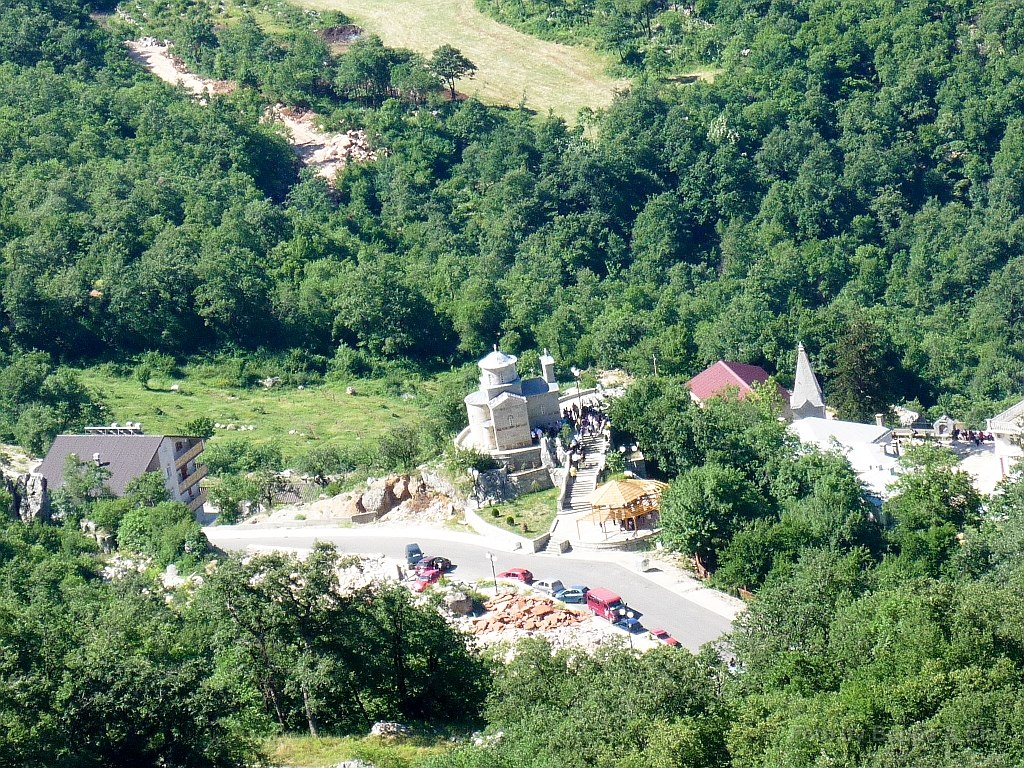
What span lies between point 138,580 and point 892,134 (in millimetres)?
73287

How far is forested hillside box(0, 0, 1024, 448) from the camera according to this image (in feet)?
297

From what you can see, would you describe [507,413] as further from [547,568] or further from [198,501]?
[198,501]

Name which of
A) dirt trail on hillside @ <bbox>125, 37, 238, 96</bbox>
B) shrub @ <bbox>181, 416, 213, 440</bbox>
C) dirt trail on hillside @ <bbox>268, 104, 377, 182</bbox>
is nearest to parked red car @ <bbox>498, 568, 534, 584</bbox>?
shrub @ <bbox>181, 416, 213, 440</bbox>

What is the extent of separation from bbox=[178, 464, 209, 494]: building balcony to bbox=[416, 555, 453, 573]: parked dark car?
652 inches

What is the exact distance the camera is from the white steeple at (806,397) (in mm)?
74125

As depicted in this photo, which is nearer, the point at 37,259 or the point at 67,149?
the point at 37,259

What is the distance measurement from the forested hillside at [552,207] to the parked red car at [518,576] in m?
28.0

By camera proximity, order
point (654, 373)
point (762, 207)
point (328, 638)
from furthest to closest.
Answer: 1. point (762, 207)
2. point (654, 373)
3. point (328, 638)

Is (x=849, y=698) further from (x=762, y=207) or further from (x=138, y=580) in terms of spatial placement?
(x=762, y=207)

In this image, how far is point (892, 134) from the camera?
109562mm

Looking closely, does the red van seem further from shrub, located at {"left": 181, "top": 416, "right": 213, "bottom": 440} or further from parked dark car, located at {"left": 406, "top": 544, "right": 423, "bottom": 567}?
shrub, located at {"left": 181, "top": 416, "right": 213, "bottom": 440}

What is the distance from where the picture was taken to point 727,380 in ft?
256

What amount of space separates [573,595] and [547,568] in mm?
3493

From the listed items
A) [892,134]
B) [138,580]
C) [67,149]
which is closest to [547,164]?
[892,134]
